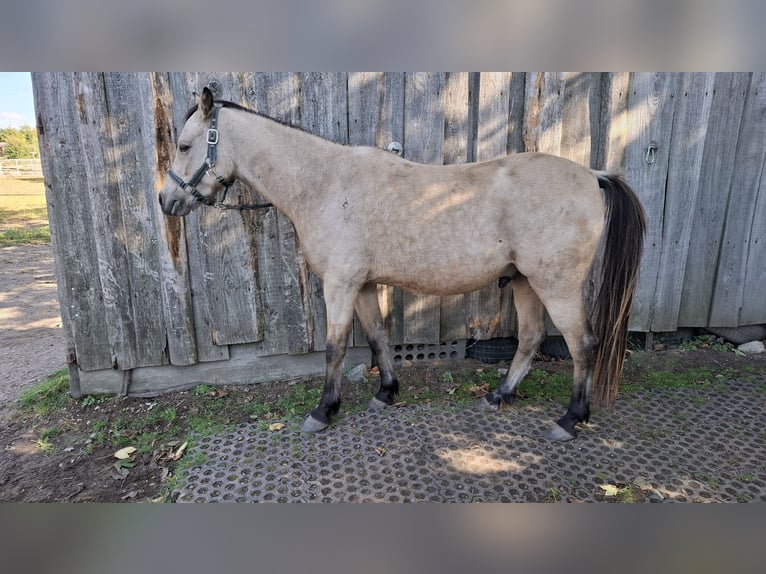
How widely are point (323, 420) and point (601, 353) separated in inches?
74.8

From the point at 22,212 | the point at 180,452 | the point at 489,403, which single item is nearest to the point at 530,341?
the point at 489,403

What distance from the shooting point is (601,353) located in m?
2.96

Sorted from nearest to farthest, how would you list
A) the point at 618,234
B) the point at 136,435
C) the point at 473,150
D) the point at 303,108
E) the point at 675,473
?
the point at 675,473
the point at 618,234
the point at 136,435
the point at 303,108
the point at 473,150

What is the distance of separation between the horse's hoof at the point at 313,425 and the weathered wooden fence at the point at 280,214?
2.77 ft

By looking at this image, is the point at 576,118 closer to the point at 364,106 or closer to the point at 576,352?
the point at 364,106

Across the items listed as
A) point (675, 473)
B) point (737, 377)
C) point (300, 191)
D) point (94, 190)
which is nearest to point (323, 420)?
point (300, 191)

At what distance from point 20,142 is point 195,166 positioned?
1.15 meters

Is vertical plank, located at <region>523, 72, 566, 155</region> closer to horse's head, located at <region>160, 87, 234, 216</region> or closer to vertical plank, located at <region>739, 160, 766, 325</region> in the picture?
vertical plank, located at <region>739, 160, 766, 325</region>

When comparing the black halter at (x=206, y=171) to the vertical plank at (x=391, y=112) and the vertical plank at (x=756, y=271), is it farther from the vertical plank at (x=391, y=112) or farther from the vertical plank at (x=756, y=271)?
the vertical plank at (x=756, y=271)

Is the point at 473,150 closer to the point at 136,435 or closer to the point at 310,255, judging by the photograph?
the point at 310,255

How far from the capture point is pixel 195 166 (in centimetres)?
284

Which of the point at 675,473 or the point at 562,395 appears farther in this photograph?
the point at 562,395

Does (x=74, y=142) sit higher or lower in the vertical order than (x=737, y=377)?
higher

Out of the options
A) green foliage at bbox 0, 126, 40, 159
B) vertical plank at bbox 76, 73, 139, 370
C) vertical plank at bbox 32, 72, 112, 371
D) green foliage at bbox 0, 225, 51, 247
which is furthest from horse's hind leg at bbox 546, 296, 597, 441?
green foliage at bbox 0, 225, 51, 247
